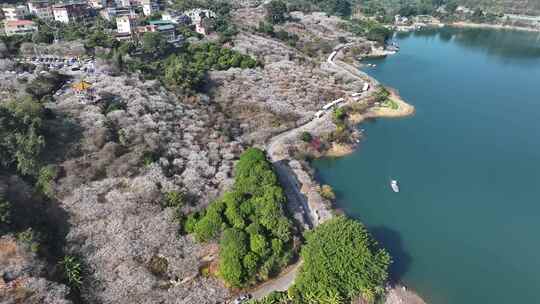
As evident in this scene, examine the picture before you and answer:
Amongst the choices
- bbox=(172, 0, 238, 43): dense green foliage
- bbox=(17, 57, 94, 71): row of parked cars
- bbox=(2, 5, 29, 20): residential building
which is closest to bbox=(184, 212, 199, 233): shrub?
bbox=(17, 57, 94, 71): row of parked cars

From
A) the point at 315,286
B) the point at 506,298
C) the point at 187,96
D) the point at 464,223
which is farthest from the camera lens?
the point at 187,96

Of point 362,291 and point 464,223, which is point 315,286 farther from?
point 464,223

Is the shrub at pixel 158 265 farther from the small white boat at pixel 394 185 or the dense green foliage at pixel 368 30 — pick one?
the dense green foliage at pixel 368 30

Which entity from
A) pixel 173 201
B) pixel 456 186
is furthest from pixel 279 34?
pixel 173 201

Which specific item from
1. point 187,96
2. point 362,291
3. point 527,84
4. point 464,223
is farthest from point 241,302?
point 527,84

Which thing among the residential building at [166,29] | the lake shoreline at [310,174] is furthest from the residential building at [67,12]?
the lake shoreline at [310,174]

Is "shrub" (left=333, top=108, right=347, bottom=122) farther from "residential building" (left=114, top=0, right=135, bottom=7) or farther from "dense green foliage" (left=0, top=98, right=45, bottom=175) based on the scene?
"residential building" (left=114, top=0, right=135, bottom=7)
